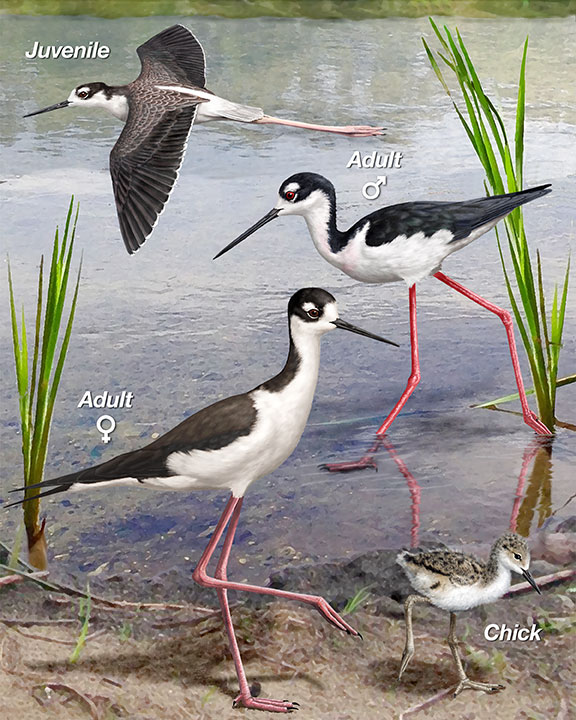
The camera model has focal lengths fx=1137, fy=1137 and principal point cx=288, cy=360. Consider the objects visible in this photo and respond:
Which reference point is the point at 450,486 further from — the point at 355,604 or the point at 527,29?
the point at 527,29

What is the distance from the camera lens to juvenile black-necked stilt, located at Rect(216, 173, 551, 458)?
224 centimetres

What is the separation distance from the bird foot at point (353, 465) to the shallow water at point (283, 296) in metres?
0.03

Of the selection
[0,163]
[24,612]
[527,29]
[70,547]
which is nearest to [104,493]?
[70,547]

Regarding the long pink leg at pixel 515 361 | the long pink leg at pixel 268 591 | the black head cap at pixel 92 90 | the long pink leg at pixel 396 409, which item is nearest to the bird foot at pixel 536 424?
the long pink leg at pixel 515 361

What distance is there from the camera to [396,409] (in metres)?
2.47

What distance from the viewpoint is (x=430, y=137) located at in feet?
9.34

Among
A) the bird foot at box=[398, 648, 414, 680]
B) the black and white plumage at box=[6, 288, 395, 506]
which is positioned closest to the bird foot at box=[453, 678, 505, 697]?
the bird foot at box=[398, 648, 414, 680]

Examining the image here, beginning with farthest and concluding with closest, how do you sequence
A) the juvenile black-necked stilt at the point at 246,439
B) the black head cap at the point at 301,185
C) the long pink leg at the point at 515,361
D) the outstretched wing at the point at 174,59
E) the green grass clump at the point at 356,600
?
1. the long pink leg at the point at 515,361
2. the outstretched wing at the point at 174,59
3. the black head cap at the point at 301,185
4. the green grass clump at the point at 356,600
5. the juvenile black-necked stilt at the point at 246,439

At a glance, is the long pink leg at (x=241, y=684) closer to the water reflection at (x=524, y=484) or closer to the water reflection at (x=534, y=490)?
the water reflection at (x=524, y=484)

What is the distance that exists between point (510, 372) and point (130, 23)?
1.32 m

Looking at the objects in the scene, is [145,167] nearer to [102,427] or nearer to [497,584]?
[102,427]

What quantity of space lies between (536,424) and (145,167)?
103 cm

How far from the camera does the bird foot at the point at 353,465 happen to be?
7.95 ft

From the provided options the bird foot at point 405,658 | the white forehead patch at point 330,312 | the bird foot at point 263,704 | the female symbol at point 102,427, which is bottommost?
the bird foot at point 263,704
